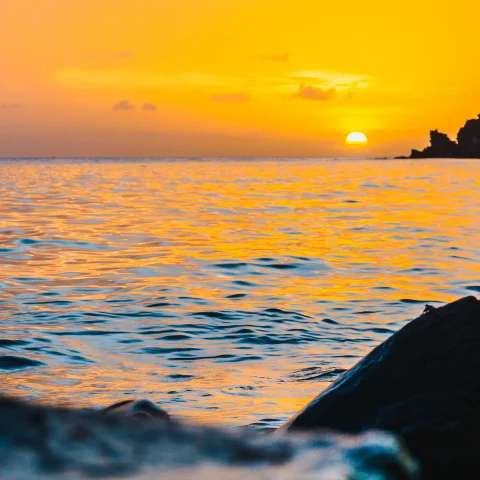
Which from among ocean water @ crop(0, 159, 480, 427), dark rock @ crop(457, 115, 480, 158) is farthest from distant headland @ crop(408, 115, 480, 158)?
ocean water @ crop(0, 159, 480, 427)

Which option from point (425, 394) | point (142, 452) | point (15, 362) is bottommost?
point (15, 362)

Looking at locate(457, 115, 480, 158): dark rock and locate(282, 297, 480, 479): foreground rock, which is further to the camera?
locate(457, 115, 480, 158): dark rock

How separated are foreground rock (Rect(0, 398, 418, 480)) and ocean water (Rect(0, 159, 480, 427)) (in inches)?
214

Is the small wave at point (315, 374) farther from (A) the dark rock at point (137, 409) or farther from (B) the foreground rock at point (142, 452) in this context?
(B) the foreground rock at point (142, 452)

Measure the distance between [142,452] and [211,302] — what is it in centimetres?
1152

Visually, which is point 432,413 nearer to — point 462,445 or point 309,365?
point 462,445

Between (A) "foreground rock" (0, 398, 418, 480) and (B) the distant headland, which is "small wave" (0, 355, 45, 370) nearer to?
(A) "foreground rock" (0, 398, 418, 480)

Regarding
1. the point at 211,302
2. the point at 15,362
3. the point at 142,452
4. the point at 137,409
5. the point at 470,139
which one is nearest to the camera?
the point at 142,452

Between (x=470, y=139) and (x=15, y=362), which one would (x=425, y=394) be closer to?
(x=15, y=362)

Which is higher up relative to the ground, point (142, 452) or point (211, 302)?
point (142, 452)

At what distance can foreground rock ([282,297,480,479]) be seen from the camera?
4.16 m

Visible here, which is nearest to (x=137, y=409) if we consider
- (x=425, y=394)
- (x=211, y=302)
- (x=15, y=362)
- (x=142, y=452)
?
(x=142, y=452)

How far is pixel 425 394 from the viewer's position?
436 centimetres

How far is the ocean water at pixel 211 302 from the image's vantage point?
26.6ft
